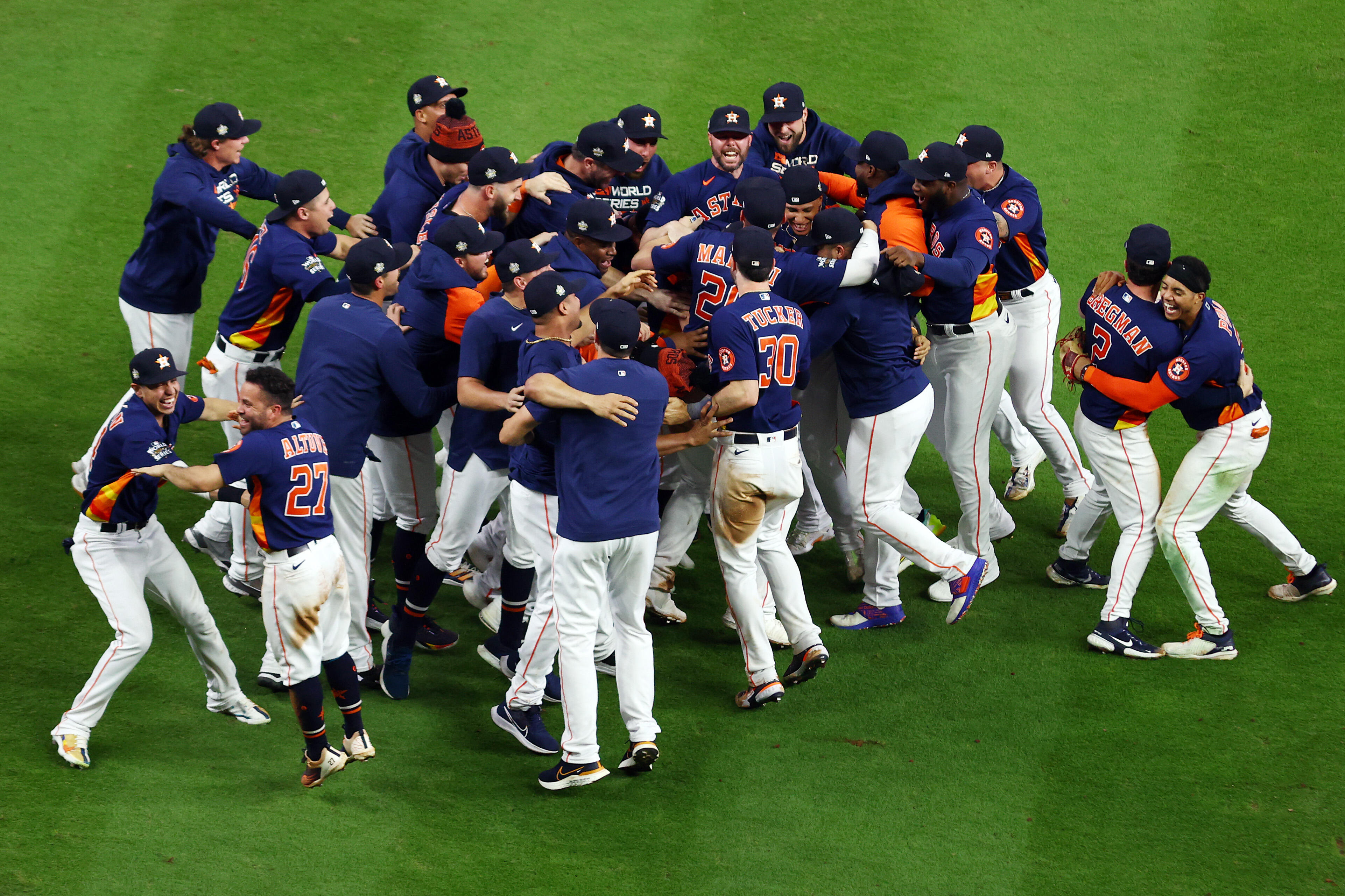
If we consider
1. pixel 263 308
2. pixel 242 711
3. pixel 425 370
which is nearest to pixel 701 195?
pixel 425 370

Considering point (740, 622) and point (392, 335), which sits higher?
point (392, 335)

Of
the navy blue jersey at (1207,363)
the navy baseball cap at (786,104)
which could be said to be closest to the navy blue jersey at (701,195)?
the navy baseball cap at (786,104)

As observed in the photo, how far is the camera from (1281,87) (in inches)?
410

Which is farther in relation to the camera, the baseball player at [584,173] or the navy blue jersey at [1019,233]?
the navy blue jersey at [1019,233]

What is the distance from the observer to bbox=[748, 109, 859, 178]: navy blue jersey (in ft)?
24.8

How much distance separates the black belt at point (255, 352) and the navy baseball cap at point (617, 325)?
2.04m

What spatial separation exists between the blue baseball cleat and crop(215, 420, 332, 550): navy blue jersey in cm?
295

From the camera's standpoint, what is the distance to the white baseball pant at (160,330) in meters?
7.31

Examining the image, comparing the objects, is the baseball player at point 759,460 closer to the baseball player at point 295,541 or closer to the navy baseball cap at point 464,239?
the navy baseball cap at point 464,239

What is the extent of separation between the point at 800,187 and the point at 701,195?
2.71ft

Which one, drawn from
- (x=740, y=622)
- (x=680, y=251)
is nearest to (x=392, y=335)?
(x=680, y=251)

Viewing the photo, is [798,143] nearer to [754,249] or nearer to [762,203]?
[762,203]

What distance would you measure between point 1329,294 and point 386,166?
6.20m

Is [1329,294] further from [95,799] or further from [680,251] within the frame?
[95,799]
